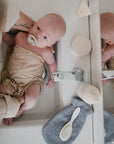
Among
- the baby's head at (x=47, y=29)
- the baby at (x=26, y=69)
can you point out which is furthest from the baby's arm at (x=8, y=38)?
the baby's head at (x=47, y=29)

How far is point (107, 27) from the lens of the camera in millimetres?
905

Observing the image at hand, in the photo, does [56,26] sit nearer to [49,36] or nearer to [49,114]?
[49,36]

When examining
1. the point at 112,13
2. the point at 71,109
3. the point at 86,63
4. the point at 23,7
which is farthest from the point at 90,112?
the point at 23,7

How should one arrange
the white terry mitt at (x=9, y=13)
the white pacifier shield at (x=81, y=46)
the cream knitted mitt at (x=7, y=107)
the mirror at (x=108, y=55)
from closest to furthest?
the white terry mitt at (x=9, y=13) < the cream knitted mitt at (x=7, y=107) < the mirror at (x=108, y=55) < the white pacifier shield at (x=81, y=46)

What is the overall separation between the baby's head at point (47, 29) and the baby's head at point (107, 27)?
24cm

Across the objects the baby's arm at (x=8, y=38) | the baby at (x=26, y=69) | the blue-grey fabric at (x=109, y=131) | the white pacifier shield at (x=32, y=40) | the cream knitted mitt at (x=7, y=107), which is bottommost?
the blue-grey fabric at (x=109, y=131)

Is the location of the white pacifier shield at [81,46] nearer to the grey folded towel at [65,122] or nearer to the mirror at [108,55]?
the mirror at [108,55]

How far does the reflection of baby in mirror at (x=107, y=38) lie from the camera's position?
0.90 m

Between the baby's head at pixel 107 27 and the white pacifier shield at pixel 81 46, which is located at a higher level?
the baby's head at pixel 107 27

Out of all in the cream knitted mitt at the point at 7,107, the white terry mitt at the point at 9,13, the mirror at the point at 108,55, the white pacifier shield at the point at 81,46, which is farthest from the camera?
the white pacifier shield at the point at 81,46

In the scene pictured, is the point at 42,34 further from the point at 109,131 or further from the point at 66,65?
the point at 109,131

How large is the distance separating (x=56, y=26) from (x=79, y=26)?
0.25 meters

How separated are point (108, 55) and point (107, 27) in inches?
6.5

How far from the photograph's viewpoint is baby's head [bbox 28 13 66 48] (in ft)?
2.92
